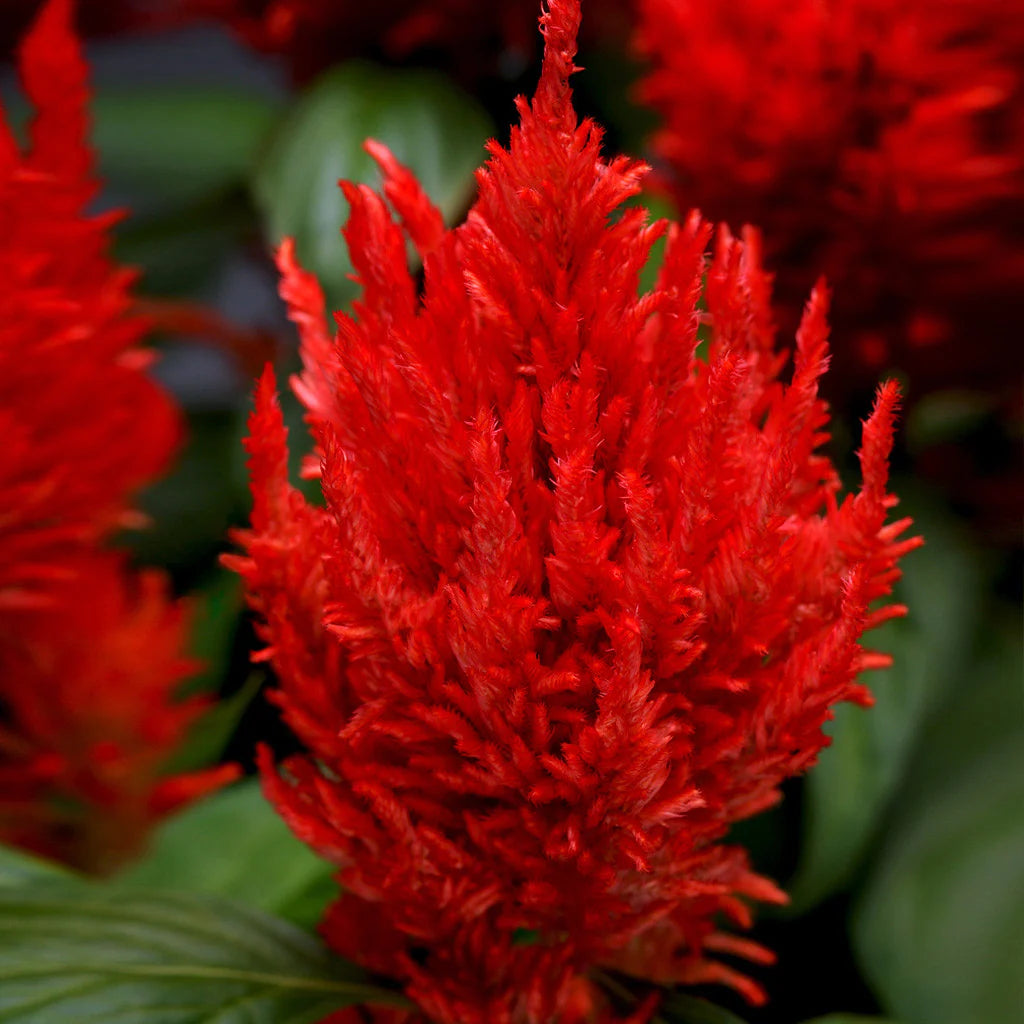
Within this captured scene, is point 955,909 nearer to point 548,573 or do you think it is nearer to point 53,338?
point 548,573

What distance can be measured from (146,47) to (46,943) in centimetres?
86

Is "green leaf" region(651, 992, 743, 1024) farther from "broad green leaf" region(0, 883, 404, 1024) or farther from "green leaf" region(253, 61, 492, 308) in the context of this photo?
"green leaf" region(253, 61, 492, 308)

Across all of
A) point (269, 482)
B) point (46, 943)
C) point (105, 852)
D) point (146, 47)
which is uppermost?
point (146, 47)

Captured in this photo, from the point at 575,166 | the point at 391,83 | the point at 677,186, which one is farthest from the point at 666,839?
the point at 391,83

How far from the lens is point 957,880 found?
420 mm

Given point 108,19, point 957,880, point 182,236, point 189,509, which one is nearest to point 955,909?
point 957,880

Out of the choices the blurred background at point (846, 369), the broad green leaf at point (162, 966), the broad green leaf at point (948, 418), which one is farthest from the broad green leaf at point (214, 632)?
the broad green leaf at point (948, 418)

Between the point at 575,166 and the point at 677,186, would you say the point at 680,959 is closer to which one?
the point at 575,166

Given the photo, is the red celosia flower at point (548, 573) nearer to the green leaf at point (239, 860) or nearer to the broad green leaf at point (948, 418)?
the green leaf at point (239, 860)

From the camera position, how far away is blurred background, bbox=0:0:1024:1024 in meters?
0.42

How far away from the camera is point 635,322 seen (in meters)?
0.25

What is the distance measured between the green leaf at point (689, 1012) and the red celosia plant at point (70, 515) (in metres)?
0.23

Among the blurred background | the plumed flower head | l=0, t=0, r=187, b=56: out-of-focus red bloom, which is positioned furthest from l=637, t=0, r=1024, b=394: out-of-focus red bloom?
l=0, t=0, r=187, b=56: out-of-focus red bloom

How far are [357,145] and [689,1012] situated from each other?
16.0 inches
